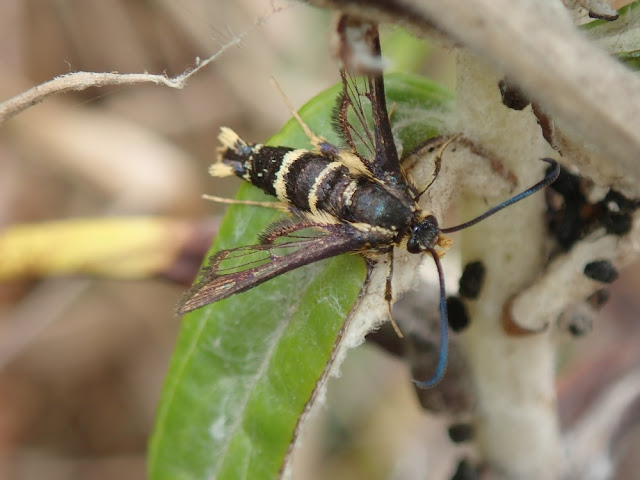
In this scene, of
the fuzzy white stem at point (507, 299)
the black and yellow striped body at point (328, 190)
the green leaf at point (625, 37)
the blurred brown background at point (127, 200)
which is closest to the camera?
the green leaf at point (625, 37)

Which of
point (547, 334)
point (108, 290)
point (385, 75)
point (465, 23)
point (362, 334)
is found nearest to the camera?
point (465, 23)

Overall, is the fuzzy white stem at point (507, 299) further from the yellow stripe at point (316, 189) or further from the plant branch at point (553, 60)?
the plant branch at point (553, 60)

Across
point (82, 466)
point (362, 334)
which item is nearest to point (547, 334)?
point (362, 334)

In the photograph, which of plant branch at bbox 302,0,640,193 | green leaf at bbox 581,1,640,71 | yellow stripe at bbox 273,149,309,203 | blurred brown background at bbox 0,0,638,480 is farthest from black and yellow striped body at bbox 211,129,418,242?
blurred brown background at bbox 0,0,638,480

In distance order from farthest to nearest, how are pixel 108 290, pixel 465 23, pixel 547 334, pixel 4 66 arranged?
pixel 108 290, pixel 4 66, pixel 547 334, pixel 465 23

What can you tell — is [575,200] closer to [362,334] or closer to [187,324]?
[362,334]

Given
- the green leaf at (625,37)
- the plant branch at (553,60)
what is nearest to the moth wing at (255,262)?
the green leaf at (625,37)

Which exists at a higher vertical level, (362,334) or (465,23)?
(465,23)

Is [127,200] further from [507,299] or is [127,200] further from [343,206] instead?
[507,299]
